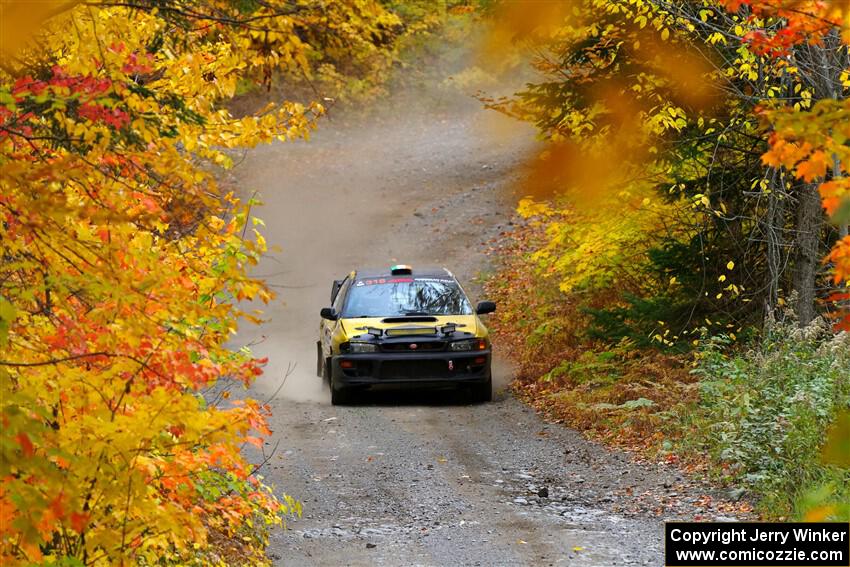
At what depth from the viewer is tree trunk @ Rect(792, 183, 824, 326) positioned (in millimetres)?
12266

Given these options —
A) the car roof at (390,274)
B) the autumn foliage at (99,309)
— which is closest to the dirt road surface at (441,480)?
the car roof at (390,274)

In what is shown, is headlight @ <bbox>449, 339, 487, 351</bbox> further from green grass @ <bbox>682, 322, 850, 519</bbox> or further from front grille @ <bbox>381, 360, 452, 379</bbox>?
green grass @ <bbox>682, 322, 850, 519</bbox>

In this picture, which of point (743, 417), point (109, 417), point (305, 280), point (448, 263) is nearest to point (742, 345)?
point (743, 417)

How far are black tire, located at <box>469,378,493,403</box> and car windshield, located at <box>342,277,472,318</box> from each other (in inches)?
38.8

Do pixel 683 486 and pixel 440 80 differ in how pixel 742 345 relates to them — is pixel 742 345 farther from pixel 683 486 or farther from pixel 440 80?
pixel 440 80

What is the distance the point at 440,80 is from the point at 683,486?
3326 centimetres

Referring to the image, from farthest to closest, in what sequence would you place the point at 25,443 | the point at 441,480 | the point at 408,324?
1. the point at 408,324
2. the point at 441,480
3. the point at 25,443

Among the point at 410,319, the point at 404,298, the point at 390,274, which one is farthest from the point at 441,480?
the point at 390,274

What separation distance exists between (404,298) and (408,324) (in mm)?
943

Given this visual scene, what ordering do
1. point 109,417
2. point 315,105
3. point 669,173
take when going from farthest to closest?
point 669,173 < point 315,105 < point 109,417

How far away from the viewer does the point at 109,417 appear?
16.5 ft

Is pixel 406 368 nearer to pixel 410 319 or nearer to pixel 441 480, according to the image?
pixel 410 319
